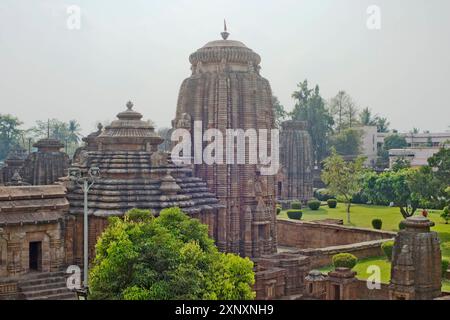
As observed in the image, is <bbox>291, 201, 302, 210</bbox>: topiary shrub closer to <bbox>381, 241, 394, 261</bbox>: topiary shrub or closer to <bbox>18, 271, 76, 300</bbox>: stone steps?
<bbox>381, 241, 394, 261</bbox>: topiary shrub

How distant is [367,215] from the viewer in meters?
39.7

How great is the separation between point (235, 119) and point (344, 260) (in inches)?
276

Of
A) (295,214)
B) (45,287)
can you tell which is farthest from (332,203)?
(45,287)

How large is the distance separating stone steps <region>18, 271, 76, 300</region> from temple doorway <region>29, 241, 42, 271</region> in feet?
1.58

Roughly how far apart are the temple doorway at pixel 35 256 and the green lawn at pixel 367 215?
19986 millimetres

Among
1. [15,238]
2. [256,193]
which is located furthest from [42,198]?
[256,193]

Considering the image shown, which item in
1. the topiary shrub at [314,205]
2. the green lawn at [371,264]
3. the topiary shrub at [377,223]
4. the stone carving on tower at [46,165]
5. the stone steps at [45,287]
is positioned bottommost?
the green lawn at [371,264]

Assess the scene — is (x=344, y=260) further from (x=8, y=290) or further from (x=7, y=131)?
(x=7, y=131)

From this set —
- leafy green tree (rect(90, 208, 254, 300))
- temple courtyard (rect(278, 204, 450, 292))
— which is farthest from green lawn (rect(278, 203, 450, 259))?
leafy green tree (rect(90, 208, 254, 300))

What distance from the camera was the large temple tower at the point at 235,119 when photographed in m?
23.1

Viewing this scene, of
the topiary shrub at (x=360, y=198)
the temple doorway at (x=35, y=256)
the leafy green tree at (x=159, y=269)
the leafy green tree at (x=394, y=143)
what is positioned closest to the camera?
the leafy green tree at (x=159, y=269)

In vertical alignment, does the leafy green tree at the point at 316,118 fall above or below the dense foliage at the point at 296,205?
above

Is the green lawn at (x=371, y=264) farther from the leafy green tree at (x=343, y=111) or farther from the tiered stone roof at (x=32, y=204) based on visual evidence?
the leafy green tree at (x=343, y=111)

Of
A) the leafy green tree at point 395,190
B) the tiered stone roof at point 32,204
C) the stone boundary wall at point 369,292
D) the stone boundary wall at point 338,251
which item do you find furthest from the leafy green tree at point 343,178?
the tiered stone roof at point 32,204
